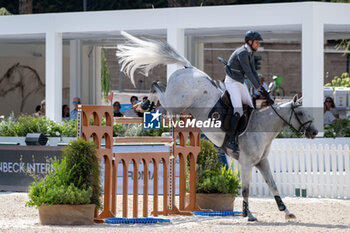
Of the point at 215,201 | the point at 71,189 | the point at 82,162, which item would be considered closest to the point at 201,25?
the point at 215,201

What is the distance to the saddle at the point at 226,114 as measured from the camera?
9.72 metres

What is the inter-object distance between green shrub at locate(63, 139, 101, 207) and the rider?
1981 mm

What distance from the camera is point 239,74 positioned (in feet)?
31.9

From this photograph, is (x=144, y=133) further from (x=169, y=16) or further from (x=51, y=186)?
(x=51, y=186)

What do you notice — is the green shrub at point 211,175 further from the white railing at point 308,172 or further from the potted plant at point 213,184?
the white railing at point 308,172

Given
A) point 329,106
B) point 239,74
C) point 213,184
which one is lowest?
point 213,184

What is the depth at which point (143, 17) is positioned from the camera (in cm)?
1745

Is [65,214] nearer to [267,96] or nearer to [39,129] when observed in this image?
[267,96]

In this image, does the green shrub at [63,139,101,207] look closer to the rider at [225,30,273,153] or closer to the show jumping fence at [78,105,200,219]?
the show jumping fence at [78,105,200,219]

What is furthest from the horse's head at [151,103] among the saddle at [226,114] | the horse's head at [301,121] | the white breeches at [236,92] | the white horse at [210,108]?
the horse's head at [301,121]

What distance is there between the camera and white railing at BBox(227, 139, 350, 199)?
43.3 ft

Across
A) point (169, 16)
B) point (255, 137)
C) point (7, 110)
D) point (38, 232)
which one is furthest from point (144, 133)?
point (7, 110)

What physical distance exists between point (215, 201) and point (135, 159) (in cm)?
169

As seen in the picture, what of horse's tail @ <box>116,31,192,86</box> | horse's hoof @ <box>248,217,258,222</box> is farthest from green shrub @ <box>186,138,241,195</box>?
horse's tail @ <box>116,31,192,86</box>
